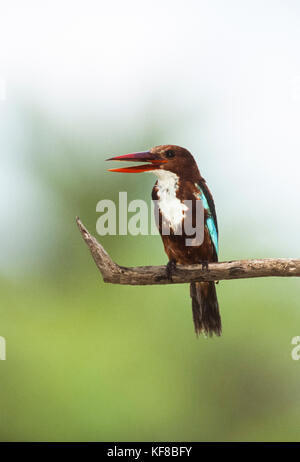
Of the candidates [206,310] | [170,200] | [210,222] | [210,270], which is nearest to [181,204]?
[170,200]

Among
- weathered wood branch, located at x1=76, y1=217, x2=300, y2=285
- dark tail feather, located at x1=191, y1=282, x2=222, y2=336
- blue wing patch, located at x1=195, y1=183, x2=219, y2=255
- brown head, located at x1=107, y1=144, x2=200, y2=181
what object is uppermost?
brown head, located at x1=107, y1=144, x2=200, y2=181

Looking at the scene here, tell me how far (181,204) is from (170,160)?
0.33 m

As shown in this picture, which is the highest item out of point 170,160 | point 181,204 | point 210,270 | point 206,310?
point 170,160

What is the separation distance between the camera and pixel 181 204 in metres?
3.55

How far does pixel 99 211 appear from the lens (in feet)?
19.0

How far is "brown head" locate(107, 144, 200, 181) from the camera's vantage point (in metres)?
3.58

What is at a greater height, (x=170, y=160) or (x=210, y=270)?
(x=170, y=160)

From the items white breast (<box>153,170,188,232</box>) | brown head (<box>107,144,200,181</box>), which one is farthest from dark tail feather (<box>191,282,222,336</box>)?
brown head (<box>107,144,200,181</box>)

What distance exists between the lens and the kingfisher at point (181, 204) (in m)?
3.54

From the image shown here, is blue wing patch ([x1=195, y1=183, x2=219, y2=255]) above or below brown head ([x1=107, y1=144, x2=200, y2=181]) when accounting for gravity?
below

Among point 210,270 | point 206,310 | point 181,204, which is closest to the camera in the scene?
point 210,270

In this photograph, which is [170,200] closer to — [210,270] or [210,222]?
[210,222]

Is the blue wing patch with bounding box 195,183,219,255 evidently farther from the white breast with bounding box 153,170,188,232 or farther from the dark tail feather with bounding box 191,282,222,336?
the dark tail feather with bounding box 191,282,222,336

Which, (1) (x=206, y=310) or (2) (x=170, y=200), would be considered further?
(1) (x=206, y=310)
